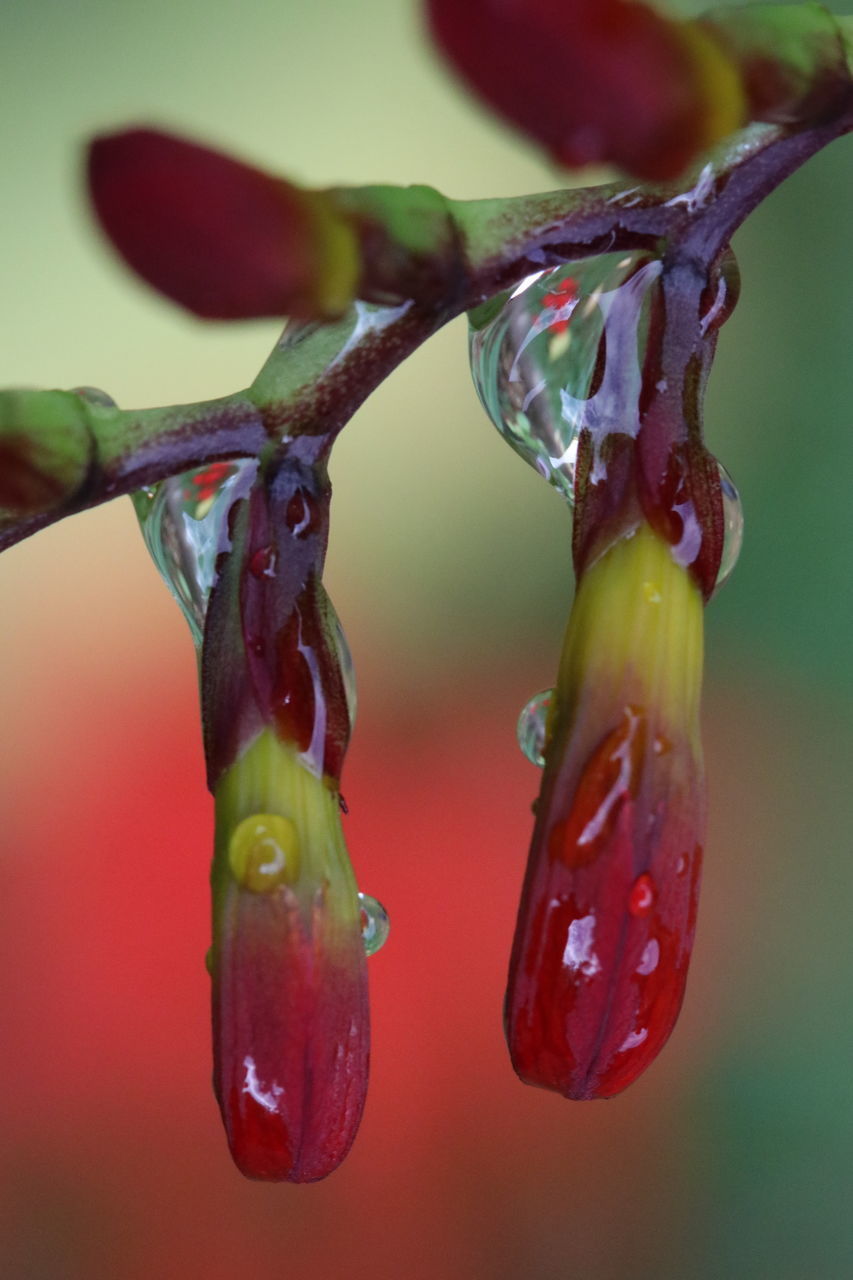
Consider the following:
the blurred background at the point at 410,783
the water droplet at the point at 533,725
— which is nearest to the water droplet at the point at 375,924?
the water droplet at the point at 533,725

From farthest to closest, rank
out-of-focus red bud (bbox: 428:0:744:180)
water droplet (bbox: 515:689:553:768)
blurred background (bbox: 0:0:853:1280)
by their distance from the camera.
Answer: blurred background (bbox: 0:0:853:1280)
water droplet (bbox: 515:689:553:768)
out-of-focus red bud (bbox: 428:0:744:180)

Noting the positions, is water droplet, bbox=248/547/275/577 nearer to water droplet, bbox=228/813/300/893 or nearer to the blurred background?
water droplet, bbox=228/813/300/893

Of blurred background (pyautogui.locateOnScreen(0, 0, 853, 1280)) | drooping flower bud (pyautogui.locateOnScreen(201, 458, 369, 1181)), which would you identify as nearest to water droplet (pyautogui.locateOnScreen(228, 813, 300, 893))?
drooping flower bud (pyautogui.locateOnScreen(201, 458, 369, 1181))

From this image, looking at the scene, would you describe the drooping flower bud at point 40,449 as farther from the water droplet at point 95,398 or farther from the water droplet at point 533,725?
the water droplet at point 533,725

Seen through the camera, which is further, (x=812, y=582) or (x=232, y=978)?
(x=812, y=582)

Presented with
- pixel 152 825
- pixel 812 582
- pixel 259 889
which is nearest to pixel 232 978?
pixel 259 889

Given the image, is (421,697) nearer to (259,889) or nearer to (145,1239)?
(145,1239)
